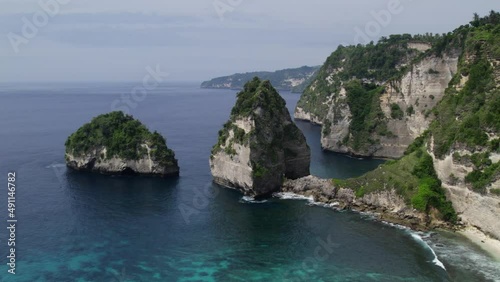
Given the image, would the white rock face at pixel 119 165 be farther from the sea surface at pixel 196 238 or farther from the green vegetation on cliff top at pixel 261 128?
the green vegetation on cliff top at pixel 261 128

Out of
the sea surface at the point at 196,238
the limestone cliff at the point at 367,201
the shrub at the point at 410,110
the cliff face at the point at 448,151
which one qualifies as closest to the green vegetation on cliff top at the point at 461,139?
the cliff face at the point at 448,151

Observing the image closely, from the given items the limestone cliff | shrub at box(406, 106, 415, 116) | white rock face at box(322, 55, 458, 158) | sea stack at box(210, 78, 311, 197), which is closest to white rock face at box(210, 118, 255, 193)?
sea stack at box(210, 78, 311, 197)

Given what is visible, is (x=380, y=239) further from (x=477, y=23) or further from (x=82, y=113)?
(x=82, y=113)

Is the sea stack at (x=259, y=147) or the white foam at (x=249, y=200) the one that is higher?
the sea stack at (x=259, y=147)

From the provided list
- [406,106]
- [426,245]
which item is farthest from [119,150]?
[406,106]

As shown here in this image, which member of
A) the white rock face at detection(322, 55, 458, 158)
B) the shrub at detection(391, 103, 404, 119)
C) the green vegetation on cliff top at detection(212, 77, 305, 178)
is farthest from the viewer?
the shrub at detection(391, 103, 404, 119)

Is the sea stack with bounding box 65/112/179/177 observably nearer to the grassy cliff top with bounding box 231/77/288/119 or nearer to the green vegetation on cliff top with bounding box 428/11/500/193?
the grassy cliff top with bounding box 231/77/288/119

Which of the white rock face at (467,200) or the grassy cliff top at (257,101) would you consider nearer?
the white rock face at (467,200)
